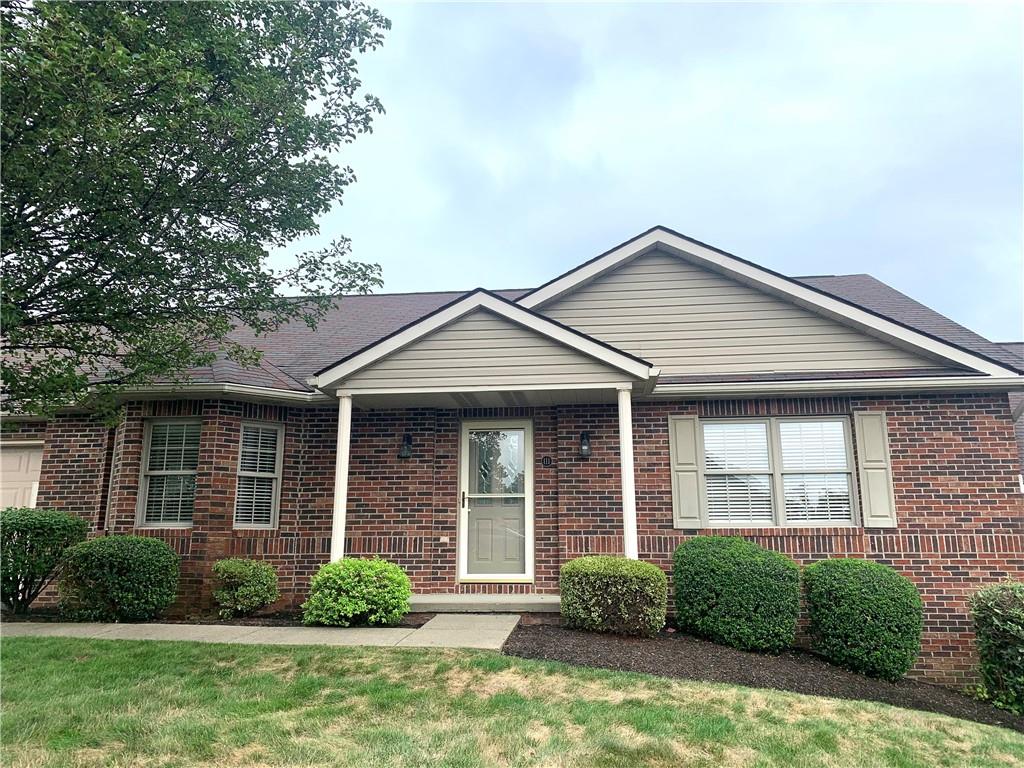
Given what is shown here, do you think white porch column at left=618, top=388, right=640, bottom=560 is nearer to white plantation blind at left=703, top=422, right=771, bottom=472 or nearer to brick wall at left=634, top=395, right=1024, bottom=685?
brick wall at left=634, top=395, right=1024, bottom=685

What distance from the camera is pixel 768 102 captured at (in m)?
12.5

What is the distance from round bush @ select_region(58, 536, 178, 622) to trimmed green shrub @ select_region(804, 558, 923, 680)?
7390 mm

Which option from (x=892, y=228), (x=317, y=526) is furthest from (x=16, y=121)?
(x=892, y=228)

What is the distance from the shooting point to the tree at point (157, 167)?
14.7ft

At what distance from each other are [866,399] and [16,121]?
9.09m

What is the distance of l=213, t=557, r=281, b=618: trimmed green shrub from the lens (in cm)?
778

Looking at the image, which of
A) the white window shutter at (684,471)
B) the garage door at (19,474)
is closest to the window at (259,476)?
the garage door at (19,474)

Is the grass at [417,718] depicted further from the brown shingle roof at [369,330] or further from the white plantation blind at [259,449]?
the brown shingle roof at [369,330]

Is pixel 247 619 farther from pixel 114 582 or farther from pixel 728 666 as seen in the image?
pixel 728 666

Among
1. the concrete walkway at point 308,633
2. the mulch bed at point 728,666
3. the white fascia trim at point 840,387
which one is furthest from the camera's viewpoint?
the white fascia trim at point 840,387

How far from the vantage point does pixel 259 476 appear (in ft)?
29.0

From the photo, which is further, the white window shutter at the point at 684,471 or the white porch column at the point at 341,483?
the white window shutter at the point at 684,471

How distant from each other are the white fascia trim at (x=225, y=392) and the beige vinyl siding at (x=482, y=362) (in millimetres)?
1154

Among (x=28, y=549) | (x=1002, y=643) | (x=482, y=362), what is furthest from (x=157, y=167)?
(x=1002, y=643)
